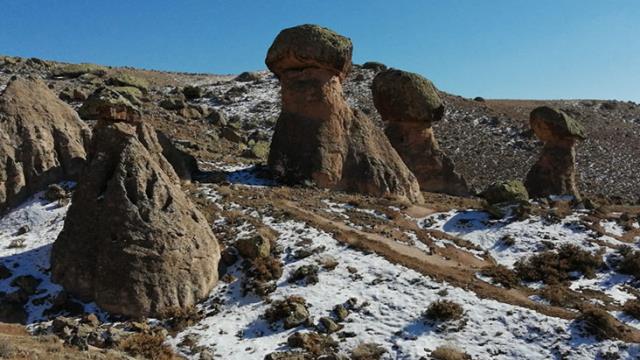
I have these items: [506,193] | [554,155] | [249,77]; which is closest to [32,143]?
[506,193]

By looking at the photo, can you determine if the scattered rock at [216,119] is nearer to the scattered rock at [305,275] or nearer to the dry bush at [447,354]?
the scattered rock at [305,275]

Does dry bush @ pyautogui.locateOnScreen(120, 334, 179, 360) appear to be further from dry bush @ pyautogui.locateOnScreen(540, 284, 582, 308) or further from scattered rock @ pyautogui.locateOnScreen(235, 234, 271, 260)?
dry bush @ pyautogui.locateOnScreen(540, 284, 582, 308)

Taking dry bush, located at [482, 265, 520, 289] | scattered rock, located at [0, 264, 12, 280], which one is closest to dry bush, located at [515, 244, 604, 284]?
dry bush, located at [482, 265, 520, 289]

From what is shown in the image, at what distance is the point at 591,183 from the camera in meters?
55.3

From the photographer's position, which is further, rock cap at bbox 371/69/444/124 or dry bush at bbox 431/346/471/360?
rock cap at bbox 371/69/444/124

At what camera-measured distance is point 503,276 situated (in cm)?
2008

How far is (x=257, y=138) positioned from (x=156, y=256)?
30.8 metres

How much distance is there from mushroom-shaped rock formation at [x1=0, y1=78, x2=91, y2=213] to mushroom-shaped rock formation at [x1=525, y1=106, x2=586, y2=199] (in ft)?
94.1

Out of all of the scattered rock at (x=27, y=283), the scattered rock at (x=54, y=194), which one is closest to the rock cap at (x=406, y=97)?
the scattered rock at (x=54, y=194)

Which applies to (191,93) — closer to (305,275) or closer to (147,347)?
(305,275)

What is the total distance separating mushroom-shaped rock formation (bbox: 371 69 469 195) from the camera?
3797 cm

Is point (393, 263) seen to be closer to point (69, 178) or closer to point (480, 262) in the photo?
point (480, 262)

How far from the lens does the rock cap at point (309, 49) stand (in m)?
29.4

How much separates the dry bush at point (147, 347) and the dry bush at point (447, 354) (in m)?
6.66
